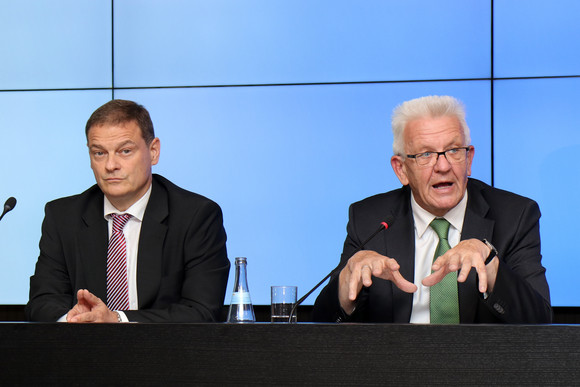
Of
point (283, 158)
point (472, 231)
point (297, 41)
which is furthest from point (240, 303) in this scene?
point (297, 41)

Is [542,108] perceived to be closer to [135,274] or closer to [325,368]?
[135,274]

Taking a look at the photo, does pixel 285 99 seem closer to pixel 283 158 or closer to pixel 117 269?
pixel 283 158

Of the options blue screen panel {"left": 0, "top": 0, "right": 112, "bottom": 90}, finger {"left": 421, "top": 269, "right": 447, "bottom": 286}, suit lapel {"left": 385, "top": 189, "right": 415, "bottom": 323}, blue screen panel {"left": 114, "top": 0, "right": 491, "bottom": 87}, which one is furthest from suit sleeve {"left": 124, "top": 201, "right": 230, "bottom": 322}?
blue screen panel {"left": 0, "top": 0, "right": 112, "bottom": 90}

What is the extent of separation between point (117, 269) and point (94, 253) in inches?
3.8

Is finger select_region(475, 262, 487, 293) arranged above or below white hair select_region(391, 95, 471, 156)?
below

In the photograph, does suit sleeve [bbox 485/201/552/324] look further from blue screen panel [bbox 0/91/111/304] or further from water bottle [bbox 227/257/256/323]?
blue screen panel [bbox 0/91/111/304]

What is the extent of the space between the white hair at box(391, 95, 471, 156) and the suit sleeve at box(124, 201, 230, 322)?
0.67 metres

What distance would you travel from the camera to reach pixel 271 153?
376 cm

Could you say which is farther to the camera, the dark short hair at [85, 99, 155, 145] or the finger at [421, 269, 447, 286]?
the dark short hair at [85, 99, 155, 145]

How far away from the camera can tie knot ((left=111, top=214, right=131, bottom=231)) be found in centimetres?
248

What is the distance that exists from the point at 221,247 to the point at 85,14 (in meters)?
2.03

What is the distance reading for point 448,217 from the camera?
90.0 inches

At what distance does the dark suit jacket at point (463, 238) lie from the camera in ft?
6.96

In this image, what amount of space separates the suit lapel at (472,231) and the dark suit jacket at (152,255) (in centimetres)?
76
